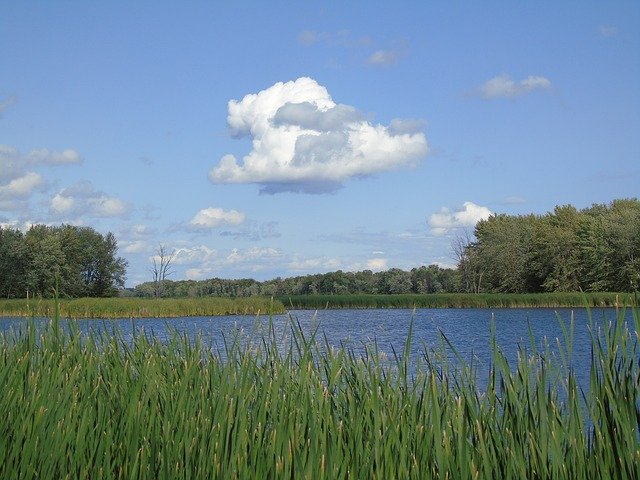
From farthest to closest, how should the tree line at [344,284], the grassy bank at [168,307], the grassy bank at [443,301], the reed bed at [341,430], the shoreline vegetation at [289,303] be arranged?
the tree line at [344,284] < the grassy bank at [443,301] < the shoreline vegetation at [289,303] < the grassy bank at [168,307] < the reed bed at [341,430]

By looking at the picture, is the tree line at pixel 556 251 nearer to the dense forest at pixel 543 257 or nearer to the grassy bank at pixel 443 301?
the dense forest at pixel 543 257

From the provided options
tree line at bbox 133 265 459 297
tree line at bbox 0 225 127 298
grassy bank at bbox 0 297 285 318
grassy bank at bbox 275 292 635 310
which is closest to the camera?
grassy bank at bbox 0 297 285 318

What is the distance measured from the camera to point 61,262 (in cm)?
5409

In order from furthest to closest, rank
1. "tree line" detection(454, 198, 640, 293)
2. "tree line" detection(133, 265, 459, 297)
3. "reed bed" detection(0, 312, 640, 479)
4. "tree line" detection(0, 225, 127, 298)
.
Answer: "tree line" detection(133, 265, 459, 297) < "tree line" detection(0, 225, 127, 298) < "tree line" detection(454, 198, 640, 293) < "reed bed" detection(0, 312, 640, 479)

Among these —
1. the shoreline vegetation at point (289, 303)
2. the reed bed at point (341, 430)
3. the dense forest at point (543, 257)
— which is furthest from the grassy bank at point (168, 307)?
the reed bed at point (341, 430)

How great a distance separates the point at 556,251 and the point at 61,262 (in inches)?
1446

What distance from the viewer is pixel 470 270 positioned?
205 feet

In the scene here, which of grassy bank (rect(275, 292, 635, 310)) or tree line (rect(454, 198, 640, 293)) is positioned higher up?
tree line (rect(454, 198, 640, 293))

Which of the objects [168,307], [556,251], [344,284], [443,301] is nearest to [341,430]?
[168,307]

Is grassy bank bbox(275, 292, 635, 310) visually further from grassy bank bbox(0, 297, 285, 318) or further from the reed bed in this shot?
the reed bed

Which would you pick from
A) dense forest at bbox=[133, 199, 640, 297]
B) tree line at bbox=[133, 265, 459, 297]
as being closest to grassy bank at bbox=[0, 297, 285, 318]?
dense forest at bbox=[133, 199, 640, 297]

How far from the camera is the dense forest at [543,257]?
48.8 metres

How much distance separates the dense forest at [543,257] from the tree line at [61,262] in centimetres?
454

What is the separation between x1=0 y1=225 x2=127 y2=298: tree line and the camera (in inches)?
2066
